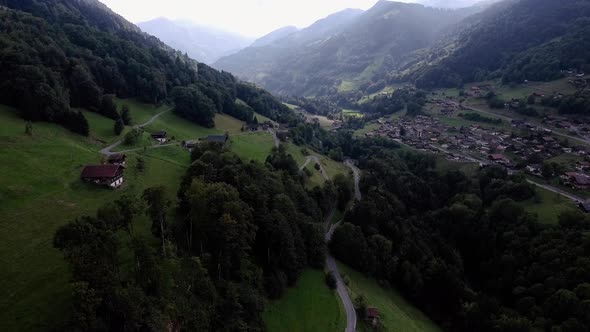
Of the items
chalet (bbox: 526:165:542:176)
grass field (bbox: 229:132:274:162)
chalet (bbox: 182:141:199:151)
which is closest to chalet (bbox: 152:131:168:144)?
chalet (bbox: 182:141:199:151)

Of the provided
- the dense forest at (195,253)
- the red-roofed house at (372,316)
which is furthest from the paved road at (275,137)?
the red-roofed house at (372,316)

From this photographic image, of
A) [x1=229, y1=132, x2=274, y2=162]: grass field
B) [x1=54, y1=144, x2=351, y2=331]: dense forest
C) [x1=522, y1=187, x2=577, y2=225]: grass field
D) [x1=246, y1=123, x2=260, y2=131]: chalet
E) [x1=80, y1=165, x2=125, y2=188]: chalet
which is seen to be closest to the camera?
[x1=54, y1=144, x2=351, y2=331]: dense forest

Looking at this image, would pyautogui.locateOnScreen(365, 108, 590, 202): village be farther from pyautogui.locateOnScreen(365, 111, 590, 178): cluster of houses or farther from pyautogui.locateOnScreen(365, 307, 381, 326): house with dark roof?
pyautogui.locateOnScreen(365, 307, 381, 326): house with dark roof

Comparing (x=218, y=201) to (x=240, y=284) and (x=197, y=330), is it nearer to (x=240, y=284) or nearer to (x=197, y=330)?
(x=240, y=284)

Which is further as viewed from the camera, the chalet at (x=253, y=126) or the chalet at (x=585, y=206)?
the chalet at (x=253, y=126)

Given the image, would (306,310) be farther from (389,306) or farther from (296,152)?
(296,152)

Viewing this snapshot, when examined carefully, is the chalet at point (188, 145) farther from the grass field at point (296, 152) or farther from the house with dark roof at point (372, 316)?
the house with dark roof at point (372, 316)
